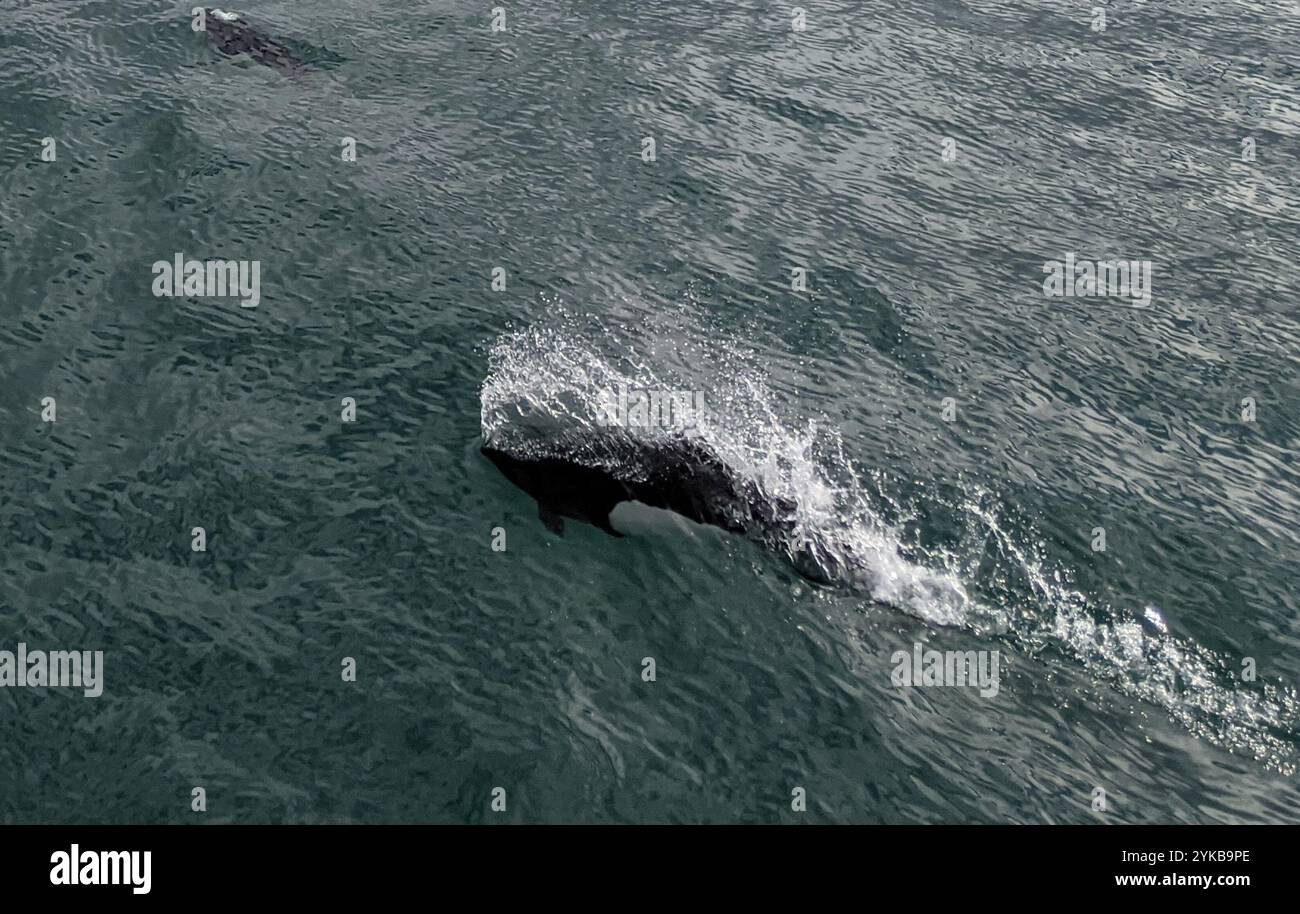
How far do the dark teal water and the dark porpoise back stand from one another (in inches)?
21.4

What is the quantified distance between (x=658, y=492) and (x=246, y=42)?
2161 centimetres

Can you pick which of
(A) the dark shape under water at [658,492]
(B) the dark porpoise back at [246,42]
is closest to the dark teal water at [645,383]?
(A) the dark shape under water at [658,492]

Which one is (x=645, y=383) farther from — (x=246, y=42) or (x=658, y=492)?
(x=246, y=42)

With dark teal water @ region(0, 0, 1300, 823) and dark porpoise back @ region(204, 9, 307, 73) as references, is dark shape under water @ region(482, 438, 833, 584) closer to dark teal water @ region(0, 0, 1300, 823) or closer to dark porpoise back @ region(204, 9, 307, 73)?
dark teal water @ region(0, 0, 1300, 823)

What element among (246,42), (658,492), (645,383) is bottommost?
(658,492)

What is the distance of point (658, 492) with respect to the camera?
19938mm

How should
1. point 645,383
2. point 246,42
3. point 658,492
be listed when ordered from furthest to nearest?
point 246,42 → point 645,383 → point 658,492

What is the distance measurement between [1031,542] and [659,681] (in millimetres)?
7149

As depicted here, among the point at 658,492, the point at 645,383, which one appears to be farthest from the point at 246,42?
the point at 658,492

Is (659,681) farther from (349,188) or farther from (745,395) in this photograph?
(349,188)

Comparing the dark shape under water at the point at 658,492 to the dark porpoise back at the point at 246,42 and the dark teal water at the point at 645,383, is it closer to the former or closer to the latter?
the dark teal water at the point at 645,383

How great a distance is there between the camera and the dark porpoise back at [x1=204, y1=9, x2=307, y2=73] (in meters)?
32.7

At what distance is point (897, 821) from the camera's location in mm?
15539

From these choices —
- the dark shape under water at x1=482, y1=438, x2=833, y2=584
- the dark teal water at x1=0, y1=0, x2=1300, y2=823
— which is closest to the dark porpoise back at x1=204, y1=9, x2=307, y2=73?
the dark teal water at x1=0, y1=0, x2=1300, y2=823
